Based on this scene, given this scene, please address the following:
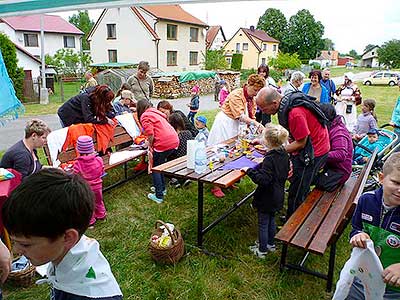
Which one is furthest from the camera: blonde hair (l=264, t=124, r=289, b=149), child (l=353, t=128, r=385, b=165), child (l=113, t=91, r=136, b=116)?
child (l=113, t=91, r=136, b=116)

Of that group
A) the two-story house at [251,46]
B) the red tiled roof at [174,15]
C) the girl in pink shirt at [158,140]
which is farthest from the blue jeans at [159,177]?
the two-story house at [251,46]

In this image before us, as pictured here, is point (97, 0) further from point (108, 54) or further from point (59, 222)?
point (108, 54)

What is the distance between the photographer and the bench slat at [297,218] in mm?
2955

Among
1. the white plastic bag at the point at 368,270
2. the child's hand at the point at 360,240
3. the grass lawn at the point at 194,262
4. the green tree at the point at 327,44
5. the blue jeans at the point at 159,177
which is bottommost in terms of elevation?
the grass lawn at the point at 194,262

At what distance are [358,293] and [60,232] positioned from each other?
5.87 ft

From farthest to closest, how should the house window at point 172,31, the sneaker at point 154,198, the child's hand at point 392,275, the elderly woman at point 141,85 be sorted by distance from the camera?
the house window at point 172,31, the elderly woman at point 141,85, the sneaker at point 154,198, the child's hand at point 392,275

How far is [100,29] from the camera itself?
1296 inches

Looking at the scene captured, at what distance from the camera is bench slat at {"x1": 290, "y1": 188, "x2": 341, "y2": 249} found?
9.46 ft

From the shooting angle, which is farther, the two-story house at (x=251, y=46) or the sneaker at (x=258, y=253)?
the two-story house at (x=251, y=46)

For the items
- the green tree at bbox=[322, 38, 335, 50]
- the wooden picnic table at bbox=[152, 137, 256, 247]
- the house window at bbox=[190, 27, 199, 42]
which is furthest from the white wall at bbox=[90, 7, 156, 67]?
the green tree at bbox=[322, 38, 335, 50]

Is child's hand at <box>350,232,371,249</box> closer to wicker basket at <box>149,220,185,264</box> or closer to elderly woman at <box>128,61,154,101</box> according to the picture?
wicker basket at <box>149,220,185,264</box>

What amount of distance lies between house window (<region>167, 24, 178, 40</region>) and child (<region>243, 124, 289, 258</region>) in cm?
2963

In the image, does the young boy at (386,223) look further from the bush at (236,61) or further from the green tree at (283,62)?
the green tree at (283,62)

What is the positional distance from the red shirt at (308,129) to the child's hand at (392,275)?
185 centimetres
